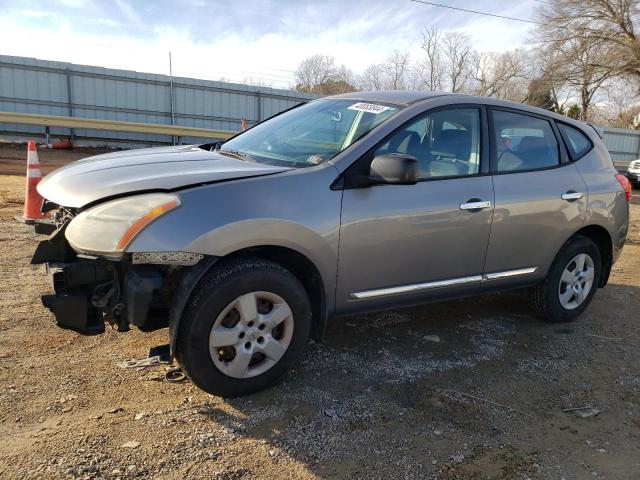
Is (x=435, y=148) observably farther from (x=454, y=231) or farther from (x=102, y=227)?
(x=102, y=227)

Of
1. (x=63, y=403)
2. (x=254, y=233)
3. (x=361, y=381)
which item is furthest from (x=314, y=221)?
(x=63, y=403)

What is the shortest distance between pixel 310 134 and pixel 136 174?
1239mm

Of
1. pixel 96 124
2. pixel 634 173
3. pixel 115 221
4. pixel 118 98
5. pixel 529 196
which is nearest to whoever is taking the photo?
pixel 115 221

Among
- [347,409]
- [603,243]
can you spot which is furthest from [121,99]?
[347,409]

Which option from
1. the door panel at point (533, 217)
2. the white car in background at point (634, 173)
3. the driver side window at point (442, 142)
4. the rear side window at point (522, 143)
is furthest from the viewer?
the white car in background at point (634, 173)

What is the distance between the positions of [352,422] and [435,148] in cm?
189

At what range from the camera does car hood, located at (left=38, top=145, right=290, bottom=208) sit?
2.75 metres

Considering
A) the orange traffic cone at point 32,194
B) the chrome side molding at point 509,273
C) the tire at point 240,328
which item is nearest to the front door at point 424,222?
the chrome side molding at point 509,273

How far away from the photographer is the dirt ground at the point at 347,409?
248 cm

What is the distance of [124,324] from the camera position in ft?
9.24

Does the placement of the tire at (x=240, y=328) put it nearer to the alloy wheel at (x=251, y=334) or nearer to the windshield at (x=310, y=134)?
the alloy wheel at (x=251, y=334)

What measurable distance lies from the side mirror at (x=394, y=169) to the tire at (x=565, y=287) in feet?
6.36

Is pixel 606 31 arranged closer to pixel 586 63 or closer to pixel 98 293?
pixel 586 63

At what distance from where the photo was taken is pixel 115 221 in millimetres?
2611
